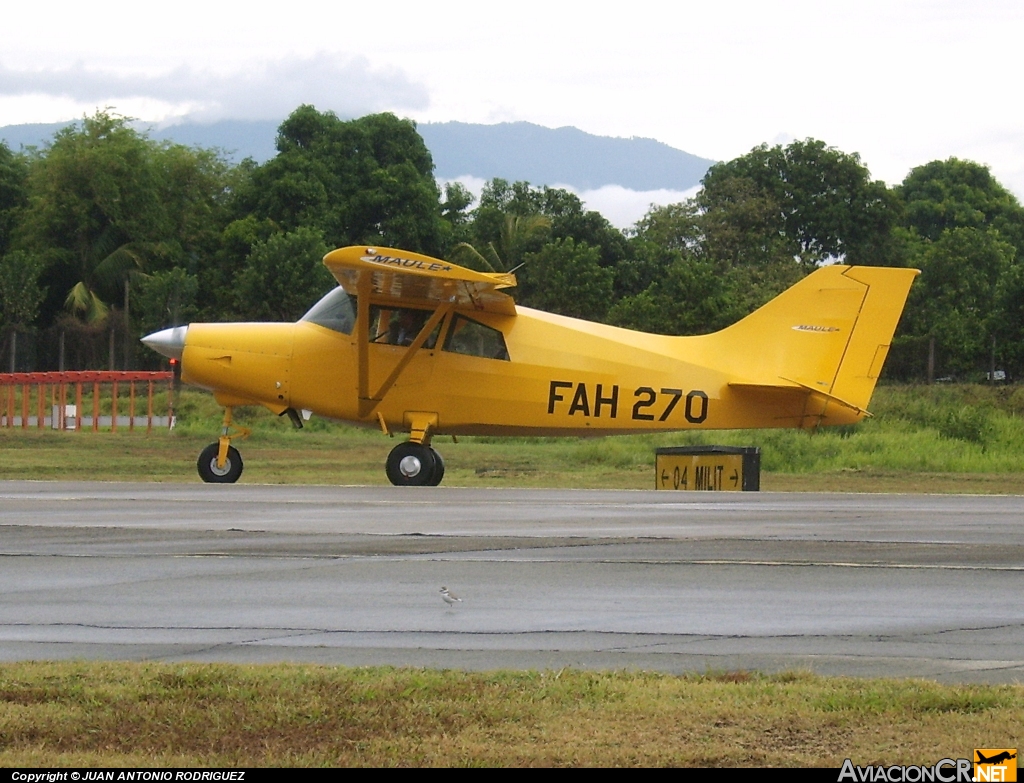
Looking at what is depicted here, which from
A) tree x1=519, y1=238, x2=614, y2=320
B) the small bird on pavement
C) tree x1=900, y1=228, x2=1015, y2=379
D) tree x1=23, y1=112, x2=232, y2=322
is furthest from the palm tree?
the small bird on pavement

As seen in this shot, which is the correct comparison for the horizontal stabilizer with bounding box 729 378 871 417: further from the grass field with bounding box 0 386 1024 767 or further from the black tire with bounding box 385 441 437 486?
the grass field with bounding box 0 386 1024 767

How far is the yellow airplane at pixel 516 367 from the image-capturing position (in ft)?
62.4

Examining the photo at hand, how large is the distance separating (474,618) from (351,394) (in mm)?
11547

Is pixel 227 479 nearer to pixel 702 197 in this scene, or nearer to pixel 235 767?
pixel 235 767

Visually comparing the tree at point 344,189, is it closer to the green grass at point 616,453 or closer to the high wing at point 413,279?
the green grass at point 616,453

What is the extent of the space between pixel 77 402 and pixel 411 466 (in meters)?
24.8

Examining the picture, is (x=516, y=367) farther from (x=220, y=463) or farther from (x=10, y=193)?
(x=10, y=193)

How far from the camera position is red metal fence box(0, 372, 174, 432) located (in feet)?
131

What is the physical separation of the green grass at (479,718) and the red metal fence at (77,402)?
3329cm

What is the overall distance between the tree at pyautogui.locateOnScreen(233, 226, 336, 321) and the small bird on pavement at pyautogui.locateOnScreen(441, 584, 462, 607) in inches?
1745

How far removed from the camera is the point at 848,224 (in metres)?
67.9

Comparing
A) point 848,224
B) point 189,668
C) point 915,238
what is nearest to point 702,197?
point 848,224

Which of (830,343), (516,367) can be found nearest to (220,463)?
(516,367)

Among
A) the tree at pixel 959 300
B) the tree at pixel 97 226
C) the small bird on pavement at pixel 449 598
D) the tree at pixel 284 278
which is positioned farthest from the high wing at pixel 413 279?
the tree at pixel 97 226
